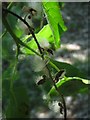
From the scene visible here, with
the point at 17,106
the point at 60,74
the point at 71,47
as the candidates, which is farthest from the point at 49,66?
the point at 71,47

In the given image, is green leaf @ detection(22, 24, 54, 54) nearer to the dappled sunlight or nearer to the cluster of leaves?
the cluster of leaves

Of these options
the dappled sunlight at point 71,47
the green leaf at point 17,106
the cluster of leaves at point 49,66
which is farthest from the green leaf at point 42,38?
the dappled sunlight at point 71,47

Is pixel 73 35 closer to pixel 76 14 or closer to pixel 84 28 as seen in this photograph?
pixel 84 28

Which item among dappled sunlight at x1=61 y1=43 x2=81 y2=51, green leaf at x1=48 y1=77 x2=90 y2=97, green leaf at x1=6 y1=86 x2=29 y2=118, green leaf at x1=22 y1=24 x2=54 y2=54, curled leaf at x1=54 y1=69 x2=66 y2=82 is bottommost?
green leaf at x1=6 y1=86 x2=29 y2=118

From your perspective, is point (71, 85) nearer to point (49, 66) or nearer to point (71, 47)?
point (49, 66)

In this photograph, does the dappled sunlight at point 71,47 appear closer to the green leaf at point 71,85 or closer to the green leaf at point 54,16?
the green leaf at point 71,85

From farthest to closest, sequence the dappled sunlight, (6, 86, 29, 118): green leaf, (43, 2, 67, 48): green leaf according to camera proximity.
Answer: the dappled sunlight < (6, 86, 29, 118): green leaf < (43, 2, 67, 48): green leaf

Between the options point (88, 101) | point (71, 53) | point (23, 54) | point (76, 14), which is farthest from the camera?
point (76, 14)

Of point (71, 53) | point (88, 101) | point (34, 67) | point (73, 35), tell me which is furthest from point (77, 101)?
point (34, 67)

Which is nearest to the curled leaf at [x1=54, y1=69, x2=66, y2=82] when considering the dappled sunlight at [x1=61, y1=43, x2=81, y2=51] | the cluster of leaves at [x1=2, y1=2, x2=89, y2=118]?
the cluster of leaves at [x1=2, y1=2, x2=89, y2=118]
